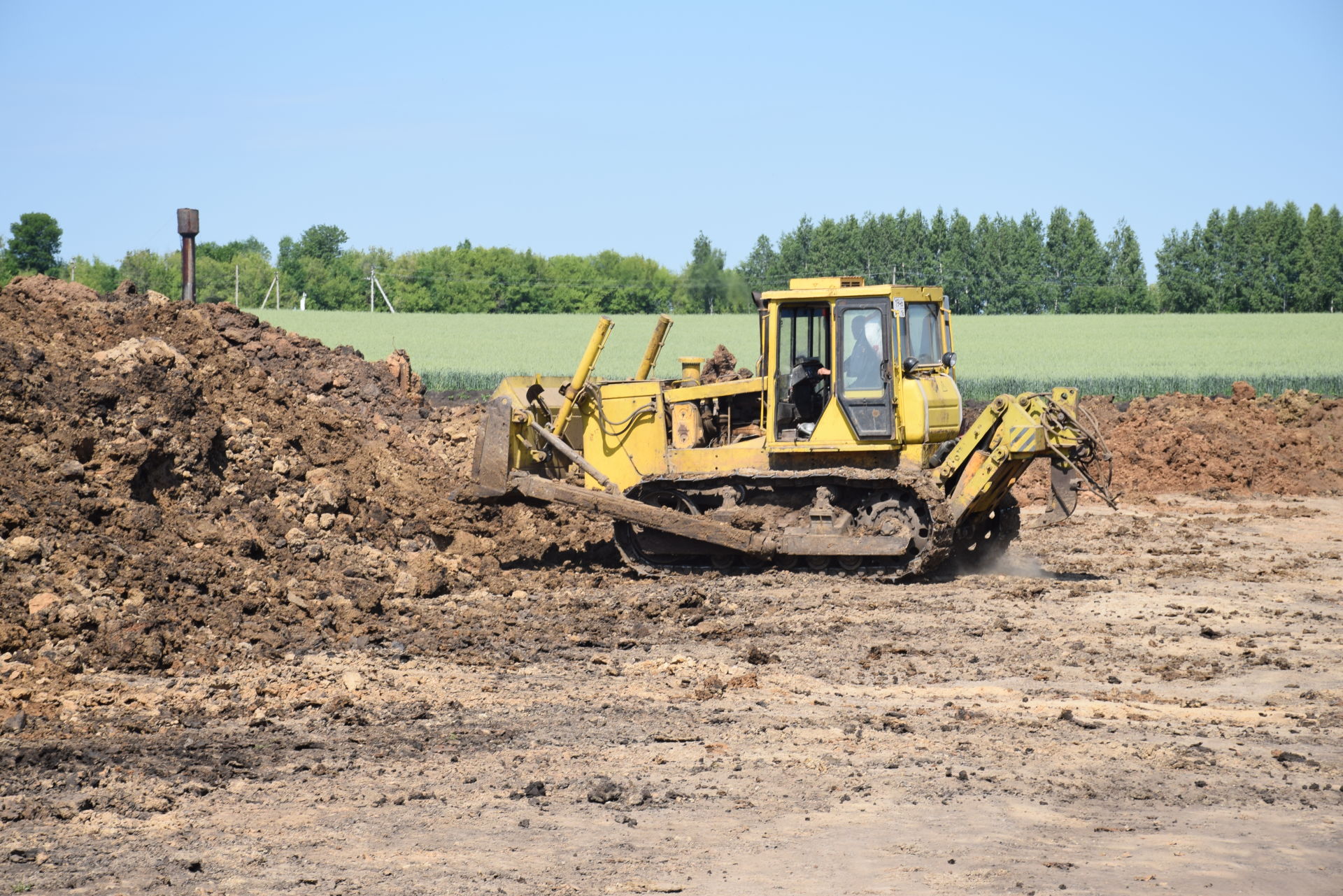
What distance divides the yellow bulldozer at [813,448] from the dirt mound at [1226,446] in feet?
30.2

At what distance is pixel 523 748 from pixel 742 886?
237 centimetres

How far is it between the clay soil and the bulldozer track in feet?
0.91

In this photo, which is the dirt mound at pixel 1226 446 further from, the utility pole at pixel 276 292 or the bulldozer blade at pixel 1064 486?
the utility pole at pixel 276 292

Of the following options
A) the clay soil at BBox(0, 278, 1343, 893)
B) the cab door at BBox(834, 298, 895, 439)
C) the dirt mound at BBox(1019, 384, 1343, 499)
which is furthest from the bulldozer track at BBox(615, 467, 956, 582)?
the dirt mound at BBox(1019, 384, 1343, 499)

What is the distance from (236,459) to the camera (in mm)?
12781

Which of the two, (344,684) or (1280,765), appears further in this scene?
(344,684)

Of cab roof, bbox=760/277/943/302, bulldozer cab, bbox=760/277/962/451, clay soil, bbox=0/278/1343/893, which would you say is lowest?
clay soil, bbox=0/278/1343/893

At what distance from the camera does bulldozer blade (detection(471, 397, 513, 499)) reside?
13352 mm

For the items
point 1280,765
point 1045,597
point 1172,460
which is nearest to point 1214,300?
point 1172,460

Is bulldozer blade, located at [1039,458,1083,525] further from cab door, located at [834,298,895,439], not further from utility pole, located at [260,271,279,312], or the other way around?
utility pole, located at [260,271,279,312]

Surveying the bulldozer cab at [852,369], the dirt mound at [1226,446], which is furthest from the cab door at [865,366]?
the dirt mound at [1226,446]

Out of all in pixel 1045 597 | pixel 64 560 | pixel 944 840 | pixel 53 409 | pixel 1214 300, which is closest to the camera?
pixel 944 840

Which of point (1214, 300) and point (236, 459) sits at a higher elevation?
point (1214, 300)

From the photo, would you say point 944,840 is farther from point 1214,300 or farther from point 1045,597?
point 1214,300
